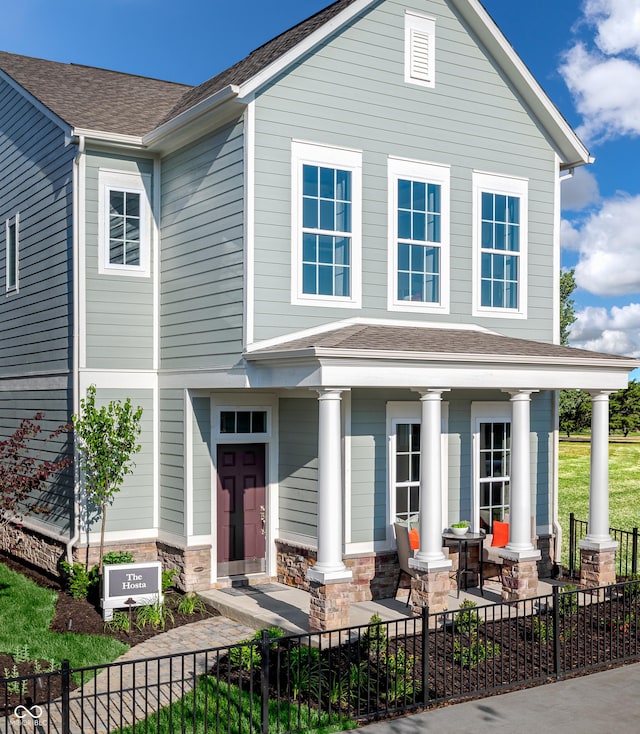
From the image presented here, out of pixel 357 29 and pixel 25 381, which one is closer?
pixel 357 29

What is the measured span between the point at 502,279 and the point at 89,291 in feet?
23.6

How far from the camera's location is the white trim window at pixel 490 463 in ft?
48.5

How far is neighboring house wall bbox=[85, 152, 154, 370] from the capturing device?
47.1 feet

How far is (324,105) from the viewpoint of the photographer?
13.2m

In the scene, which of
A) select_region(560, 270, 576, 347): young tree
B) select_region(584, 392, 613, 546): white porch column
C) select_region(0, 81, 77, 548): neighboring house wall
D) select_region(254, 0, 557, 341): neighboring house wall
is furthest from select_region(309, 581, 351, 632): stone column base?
select_region(560, 270, 576, 347): young tree

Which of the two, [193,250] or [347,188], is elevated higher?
[347,188]

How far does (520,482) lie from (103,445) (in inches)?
256

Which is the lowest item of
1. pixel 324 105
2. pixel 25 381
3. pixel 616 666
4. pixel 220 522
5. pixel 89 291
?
pixel 616 666

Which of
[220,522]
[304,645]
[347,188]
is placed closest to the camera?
[304,645]

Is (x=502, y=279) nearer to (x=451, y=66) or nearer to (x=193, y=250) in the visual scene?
(x=451, y=66)

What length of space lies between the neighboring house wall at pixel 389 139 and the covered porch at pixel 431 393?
81cm

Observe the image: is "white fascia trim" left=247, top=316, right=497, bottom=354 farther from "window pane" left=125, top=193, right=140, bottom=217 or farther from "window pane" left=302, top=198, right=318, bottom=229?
"window pane" left=125, top=193, right=140, bottom=217

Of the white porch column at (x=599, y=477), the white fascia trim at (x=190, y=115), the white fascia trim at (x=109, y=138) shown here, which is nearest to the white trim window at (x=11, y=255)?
the white fascia trim at (x=109, y=138)

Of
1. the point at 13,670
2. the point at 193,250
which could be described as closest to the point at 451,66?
the point at 193,250
